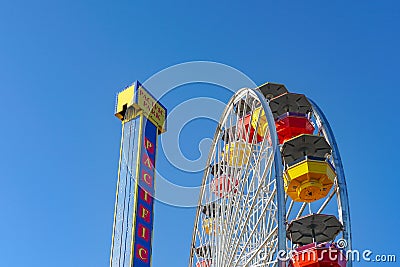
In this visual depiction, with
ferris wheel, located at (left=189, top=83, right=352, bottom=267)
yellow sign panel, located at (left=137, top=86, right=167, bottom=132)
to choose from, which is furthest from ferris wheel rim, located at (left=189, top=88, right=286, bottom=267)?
yellow sign panel, located at (left=137, top=86, right=167, bottom=132)

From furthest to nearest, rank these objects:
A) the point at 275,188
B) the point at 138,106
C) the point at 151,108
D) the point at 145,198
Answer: the point at 151,108 → the point at 138,106 → the point at 145,198 → the point at 275,188

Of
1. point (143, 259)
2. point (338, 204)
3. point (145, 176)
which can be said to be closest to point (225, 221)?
point (338, 204)

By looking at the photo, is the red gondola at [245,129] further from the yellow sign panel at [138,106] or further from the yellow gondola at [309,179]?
the yellow sign panel at [138,106]

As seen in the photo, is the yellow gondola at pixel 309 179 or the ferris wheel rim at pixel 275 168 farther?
the yellow gondola at pixel 309 179

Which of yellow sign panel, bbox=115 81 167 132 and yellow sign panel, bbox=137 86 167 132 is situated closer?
yellow sign panel, bbox=115 81 167 132

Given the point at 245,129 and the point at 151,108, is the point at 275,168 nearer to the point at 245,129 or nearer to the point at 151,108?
the point at 245,129

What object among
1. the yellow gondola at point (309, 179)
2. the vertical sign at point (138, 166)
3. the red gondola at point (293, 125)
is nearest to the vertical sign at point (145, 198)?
the vertical sign at point (138, 166)

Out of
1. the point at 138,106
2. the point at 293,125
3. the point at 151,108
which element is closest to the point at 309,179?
the point at 293,125

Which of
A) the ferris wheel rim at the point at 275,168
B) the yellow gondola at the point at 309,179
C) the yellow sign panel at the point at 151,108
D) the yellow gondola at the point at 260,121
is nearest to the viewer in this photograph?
the ferris wheel rim at the point at 275,168

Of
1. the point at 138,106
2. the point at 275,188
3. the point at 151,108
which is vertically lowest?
the point at 275,188

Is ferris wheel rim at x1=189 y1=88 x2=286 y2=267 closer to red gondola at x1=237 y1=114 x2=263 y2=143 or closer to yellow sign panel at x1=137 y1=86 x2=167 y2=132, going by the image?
red gondola at x1=237 y1=114 x2=263 y2=143

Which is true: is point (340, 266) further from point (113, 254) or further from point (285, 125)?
point (113, 254)

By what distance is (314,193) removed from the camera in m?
16.8

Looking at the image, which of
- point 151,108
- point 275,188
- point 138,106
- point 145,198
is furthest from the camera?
point 151,108
